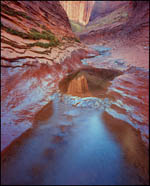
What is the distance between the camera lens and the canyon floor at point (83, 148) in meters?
0.91

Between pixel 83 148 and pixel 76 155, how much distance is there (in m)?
0.13

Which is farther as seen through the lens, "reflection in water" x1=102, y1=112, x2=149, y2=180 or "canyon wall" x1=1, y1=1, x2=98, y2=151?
"canyon wall" x1=1, y1=1, x2=98, y2=151

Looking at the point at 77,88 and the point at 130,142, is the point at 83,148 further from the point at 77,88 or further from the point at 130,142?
the point at 77,88

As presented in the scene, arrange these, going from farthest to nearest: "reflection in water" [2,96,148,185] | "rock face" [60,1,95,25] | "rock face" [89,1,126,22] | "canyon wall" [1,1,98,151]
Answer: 1. "rock face" [60,1,95,25]
2. "rock face" [89,1,126,22]
3. "canyon wall" [1,1,98,151]
4. "reflection in water" [2,96,148,185]

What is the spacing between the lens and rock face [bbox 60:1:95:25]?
27.8 m

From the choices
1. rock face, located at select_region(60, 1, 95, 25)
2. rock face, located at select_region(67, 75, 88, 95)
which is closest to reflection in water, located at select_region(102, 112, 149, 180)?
rock face, located at select_region(67, 75, 88, 95)

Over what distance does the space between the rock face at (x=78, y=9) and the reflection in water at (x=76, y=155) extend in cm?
3813

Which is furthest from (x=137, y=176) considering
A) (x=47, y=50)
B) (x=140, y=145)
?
(x=47, y=50)

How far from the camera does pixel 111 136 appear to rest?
4.33 feet

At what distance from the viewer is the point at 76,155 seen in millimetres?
1100

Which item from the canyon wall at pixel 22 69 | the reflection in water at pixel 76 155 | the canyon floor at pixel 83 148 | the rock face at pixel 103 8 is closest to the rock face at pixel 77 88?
the canyon wall at pixel 22 69

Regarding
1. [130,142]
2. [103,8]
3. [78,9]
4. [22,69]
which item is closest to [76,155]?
[130,142]

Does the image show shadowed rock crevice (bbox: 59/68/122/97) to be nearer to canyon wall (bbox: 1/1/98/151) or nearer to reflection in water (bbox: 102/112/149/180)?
canyon wall (bbox: 1/1/98/151)

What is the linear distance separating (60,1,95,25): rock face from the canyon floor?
124 ft
